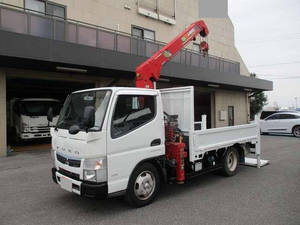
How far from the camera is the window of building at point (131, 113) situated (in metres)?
3.90

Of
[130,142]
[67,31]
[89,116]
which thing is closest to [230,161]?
[130,142]

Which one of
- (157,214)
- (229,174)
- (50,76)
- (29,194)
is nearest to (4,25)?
(50,76)

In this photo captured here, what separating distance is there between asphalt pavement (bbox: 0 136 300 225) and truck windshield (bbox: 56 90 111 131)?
59.7 inches

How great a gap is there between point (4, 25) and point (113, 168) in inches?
295

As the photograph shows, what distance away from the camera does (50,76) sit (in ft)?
34.4

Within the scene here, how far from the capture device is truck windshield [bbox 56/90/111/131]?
3.82m

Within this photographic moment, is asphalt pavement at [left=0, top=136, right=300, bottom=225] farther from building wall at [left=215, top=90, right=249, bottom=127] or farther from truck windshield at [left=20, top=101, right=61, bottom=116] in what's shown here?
building wall at [left=215, top=90, right=249, bottom=127]

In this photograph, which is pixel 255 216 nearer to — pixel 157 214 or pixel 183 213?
pixel 183 213

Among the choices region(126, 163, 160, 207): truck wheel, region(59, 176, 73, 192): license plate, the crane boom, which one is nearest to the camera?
region(59, 176, 73, 192): license plate

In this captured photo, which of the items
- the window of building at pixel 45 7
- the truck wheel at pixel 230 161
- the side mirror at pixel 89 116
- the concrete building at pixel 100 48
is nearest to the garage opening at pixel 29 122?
the concrete building at pixel 100 48

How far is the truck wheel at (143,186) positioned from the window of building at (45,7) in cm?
948

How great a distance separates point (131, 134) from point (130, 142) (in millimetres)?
138

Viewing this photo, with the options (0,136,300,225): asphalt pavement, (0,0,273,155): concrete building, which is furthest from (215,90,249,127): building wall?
(0,136,300,225): asphalt pavement

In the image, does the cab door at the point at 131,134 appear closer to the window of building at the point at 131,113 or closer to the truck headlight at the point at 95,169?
→ the window of building at the point at 131,113
